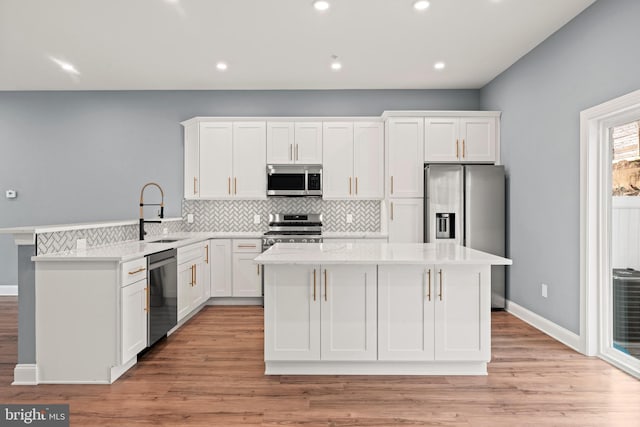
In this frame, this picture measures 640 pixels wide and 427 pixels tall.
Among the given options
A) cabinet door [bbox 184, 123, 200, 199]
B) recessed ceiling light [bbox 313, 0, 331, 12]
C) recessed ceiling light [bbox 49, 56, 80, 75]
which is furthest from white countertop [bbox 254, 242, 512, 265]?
recessed ceiling light [bbox 49, 56, 80, 75]

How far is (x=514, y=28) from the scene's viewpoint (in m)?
3.71

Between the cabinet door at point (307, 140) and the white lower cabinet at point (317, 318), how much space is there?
108 inches

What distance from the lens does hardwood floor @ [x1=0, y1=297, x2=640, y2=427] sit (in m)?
2.32

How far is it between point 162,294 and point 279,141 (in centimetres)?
263

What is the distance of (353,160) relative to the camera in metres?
5.36

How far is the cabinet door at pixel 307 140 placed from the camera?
17.5 ft

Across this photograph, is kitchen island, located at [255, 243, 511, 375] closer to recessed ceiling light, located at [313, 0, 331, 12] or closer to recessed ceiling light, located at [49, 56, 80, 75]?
recessed ceiling light, located at [313, 0, 331, 12]

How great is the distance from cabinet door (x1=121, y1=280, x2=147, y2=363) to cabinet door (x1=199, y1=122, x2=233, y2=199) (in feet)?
7.59

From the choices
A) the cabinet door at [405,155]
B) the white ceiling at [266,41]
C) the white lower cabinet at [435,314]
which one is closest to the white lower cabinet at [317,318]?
the white lower cabinet at [435,314]

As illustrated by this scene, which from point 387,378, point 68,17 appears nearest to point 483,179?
point 387,378

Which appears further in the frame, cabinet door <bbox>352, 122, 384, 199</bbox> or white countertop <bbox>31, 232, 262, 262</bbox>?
cabinet door <bbox>352, 122, 384, 199</bbox>

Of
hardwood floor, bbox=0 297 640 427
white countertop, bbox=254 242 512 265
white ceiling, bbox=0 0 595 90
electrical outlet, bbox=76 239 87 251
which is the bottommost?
hardwood floor, bbox=0 297 640 427

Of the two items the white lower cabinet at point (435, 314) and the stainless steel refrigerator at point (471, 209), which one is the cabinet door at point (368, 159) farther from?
the white lower cabinet at point (435, 314)

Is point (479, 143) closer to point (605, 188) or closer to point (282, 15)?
point (605, 188)
